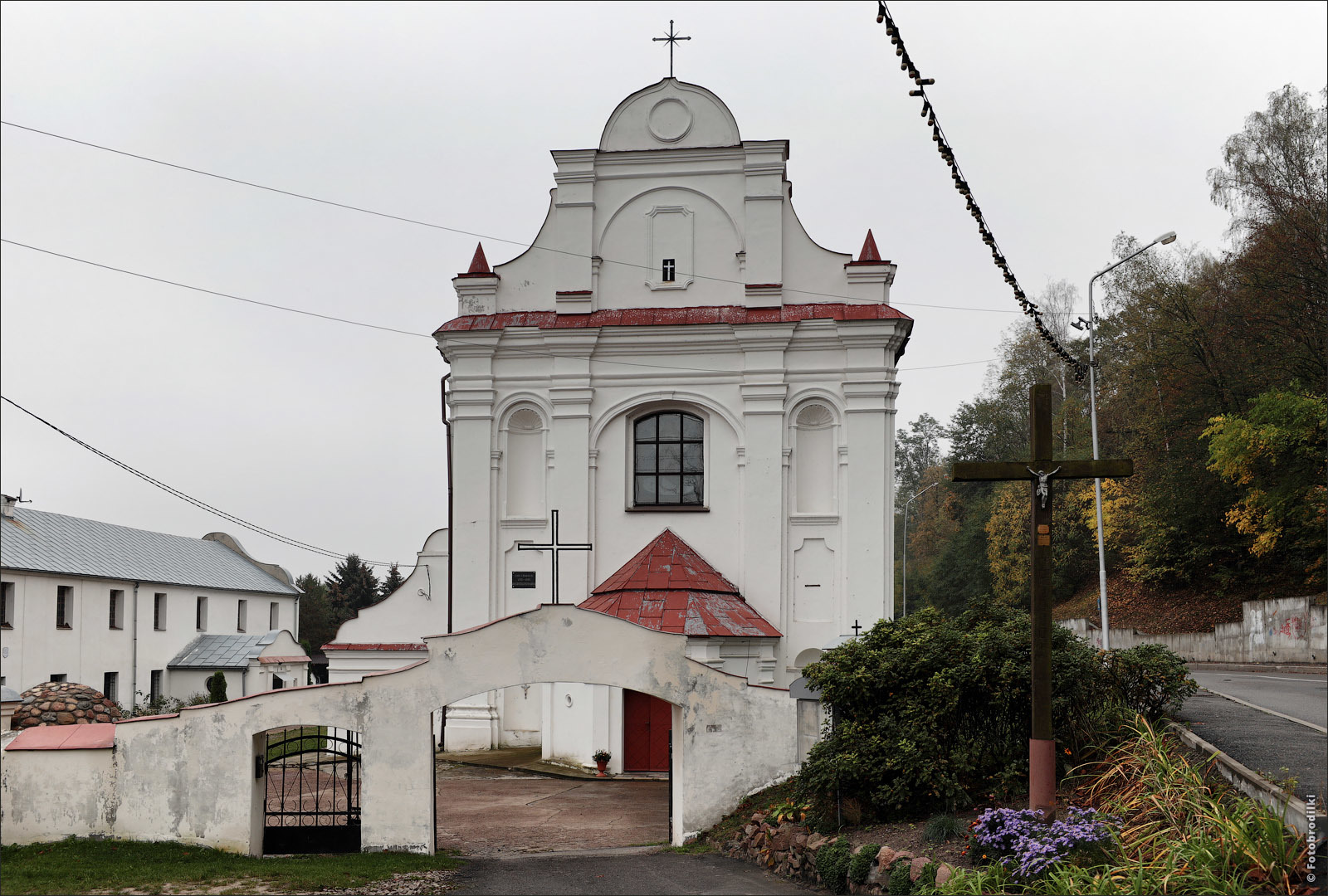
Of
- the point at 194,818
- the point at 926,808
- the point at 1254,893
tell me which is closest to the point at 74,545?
the point at 194,818

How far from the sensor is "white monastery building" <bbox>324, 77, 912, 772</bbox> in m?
24.0

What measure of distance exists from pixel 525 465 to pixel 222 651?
945 inches

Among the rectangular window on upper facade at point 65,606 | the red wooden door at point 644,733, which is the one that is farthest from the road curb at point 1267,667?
the rectangular window on upper facade at point 65,606

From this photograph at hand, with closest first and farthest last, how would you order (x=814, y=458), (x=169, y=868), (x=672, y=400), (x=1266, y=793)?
1. (x=1266, y=793)
2. (x=169, y=868)
3. (x=814, y=458)
4. (x=672, y=400)

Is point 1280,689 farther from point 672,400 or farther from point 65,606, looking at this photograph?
point 65,606

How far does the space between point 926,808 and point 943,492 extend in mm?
63262

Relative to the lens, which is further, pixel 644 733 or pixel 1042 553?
pixel 644 733

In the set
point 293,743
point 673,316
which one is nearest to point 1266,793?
point 673,316

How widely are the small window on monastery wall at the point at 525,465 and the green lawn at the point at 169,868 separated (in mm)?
11473

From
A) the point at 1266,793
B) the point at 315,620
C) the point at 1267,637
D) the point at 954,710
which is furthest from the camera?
the point at 315,620

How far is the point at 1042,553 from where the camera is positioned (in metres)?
11.1

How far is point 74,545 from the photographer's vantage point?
39.8 metres

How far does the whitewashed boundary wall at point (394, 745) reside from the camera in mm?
14375

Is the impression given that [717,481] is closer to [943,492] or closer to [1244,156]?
[1244,156]
